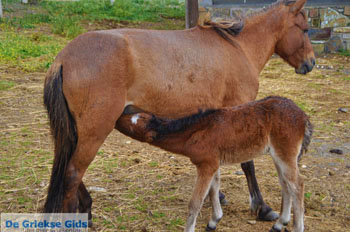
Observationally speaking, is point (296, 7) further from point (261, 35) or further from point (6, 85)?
point (6, 85)

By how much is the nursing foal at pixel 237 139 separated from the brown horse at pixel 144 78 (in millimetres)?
287

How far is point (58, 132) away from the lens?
11.2 ft

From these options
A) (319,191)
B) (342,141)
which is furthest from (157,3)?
(319,191)

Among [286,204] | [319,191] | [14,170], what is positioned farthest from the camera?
[14,170]

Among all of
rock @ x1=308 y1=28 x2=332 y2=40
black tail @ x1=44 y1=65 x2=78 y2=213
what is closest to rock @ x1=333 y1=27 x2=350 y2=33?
rock @ x1=308 y1=28 x2=332 y2=40

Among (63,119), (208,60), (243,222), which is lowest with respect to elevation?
(243,222)

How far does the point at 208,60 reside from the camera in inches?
158

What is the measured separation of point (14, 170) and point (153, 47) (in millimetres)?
2312

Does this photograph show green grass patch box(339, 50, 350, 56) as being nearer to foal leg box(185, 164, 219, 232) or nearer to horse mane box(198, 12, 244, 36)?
horse mane box(198, 12, 244, 36)

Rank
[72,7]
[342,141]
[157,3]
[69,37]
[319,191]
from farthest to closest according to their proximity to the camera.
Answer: [157,3], [72,7], [69,37], [342,141], [319,191]

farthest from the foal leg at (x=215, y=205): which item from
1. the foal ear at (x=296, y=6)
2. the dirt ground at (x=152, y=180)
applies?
the foal ear at (x=296, y=6)

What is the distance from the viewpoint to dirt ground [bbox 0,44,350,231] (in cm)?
388

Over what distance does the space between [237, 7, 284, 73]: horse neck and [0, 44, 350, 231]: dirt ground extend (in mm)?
1375

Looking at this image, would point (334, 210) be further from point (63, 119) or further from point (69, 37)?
point (69, 37)
